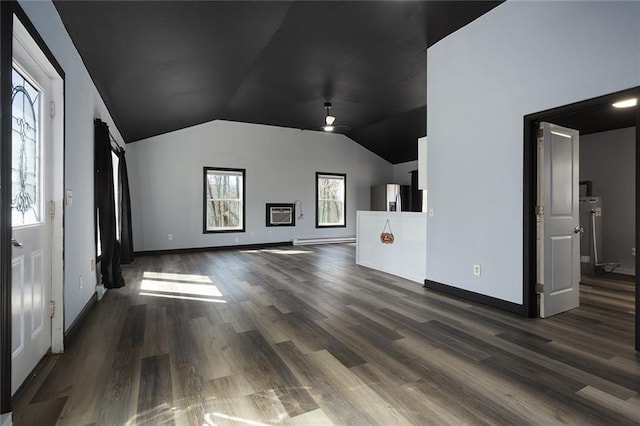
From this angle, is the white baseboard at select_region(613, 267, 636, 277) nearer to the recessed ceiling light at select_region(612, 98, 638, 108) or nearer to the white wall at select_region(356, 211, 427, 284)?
the recessed ceiling light at select_region(612, 98, 638, 108)

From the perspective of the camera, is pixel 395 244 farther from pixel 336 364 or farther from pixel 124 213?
pixel 124 213

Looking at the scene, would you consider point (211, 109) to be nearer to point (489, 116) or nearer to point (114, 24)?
point (114, 24)

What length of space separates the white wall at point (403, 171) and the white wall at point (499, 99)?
19.5 ft

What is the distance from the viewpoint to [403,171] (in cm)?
1017

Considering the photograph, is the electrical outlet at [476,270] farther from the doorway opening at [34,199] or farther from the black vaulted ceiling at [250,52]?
the doorway opening at [34,199]

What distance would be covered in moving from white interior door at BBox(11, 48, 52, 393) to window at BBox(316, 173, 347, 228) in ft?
23.5

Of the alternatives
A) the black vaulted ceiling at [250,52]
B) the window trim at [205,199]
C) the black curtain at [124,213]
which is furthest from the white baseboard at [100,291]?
the window trim at [205,199]

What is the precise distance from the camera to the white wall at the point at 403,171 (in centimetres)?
989

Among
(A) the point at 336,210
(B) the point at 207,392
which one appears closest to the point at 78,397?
(B) the point at 207,392

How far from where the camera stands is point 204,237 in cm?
756

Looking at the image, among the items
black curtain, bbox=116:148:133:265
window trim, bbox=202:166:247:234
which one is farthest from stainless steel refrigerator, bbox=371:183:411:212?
black curtain, bbox=116:148:133:265

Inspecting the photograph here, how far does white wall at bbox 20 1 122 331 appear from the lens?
2230 mm

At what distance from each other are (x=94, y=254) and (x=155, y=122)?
3.13 m

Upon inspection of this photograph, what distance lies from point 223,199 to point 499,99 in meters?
6.38
